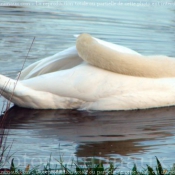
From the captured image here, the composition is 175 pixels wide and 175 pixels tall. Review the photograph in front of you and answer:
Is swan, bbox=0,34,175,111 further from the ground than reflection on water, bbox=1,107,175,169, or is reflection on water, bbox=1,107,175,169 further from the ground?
swan, bbox=0,34,175,111

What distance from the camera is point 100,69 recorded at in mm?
8594

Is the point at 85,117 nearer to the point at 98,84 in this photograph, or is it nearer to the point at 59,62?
the point at 98,84

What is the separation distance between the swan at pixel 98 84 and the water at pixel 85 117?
0.12 m

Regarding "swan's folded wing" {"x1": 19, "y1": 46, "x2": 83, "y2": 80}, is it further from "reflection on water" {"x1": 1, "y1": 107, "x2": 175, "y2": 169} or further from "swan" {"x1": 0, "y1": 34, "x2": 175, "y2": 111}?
"reflection on water" {"x1": 1, "y1": 107, "x2": 175, "y2": 169}

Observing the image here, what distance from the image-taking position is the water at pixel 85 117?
6852 mm

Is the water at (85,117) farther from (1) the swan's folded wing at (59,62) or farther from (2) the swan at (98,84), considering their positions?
(1) the swan's folded wing at (59,62)

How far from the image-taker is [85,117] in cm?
838

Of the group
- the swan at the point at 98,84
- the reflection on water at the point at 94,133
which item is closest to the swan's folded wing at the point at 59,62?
the swan at the point at 98,84

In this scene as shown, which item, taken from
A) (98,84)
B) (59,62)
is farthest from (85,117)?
(59,62)

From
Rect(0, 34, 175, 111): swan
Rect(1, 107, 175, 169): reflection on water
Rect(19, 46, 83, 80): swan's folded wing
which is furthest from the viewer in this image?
Rect(19, 46, 83, 80): swan's folded wing

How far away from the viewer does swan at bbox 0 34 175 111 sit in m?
8.39

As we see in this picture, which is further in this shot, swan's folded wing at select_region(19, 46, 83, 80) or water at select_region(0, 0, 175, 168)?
swan's folded wing at select_region(19, 46, 83, 80)

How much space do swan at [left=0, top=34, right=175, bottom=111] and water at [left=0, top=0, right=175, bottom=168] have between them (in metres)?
0.12

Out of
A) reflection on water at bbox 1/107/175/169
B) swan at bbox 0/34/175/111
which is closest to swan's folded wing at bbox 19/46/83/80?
swan at bbox 0/34/175/111
